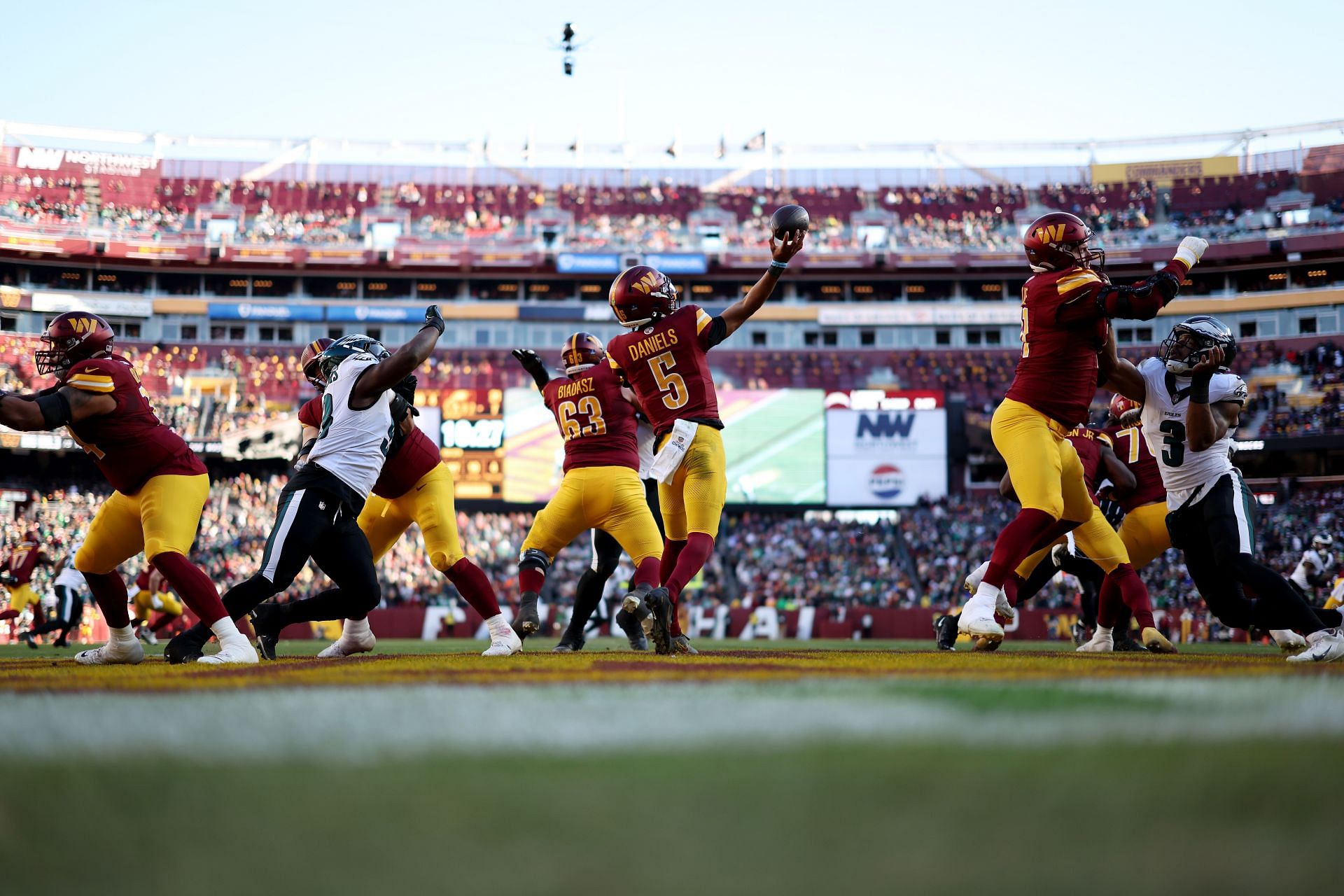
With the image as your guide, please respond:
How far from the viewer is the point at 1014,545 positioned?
20.2ft

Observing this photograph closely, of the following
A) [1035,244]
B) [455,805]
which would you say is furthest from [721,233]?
[455,805]

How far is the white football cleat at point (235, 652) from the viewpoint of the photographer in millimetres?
6016

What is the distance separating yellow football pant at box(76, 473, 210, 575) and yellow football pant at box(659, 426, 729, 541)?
2.94 meters

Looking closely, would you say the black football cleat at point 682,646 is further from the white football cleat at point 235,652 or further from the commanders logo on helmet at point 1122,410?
the commanders logo on helmet at point 1122,410

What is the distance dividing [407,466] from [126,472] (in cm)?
182

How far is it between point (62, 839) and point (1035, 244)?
20.2 feet

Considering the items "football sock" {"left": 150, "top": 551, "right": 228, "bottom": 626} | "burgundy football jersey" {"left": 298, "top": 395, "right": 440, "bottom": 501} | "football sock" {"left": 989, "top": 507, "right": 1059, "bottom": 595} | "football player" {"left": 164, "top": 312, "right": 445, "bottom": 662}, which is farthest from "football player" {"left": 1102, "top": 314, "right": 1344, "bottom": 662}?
"football sock" {"left": 150, "top": 551, "right": 228, "bottom": 626}

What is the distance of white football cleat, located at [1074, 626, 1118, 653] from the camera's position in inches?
351

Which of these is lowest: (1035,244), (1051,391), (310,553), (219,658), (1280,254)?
(219,658)

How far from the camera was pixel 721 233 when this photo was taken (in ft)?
155

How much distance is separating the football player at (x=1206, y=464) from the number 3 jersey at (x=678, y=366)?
253cm

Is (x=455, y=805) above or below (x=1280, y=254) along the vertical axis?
below

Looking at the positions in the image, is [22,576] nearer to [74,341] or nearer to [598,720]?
[74,341]

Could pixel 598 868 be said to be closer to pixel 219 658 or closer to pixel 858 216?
pixel 219 658
